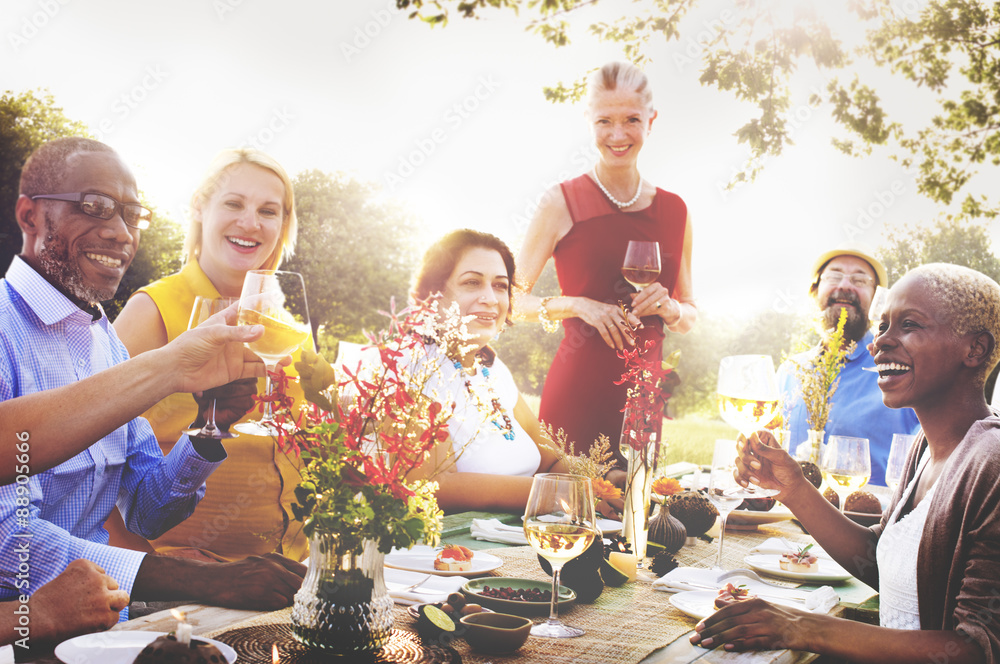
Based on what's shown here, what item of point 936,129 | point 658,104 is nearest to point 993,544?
point 658,104

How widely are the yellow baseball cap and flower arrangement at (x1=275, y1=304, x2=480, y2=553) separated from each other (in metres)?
4.60

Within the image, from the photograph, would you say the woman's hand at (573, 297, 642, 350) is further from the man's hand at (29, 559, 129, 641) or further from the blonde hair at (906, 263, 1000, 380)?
the man's hand at (29, 559, 129, 641)

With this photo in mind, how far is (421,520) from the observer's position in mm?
1306

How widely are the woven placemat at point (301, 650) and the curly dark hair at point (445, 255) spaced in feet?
7.98

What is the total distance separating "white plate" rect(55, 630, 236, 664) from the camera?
1.16m

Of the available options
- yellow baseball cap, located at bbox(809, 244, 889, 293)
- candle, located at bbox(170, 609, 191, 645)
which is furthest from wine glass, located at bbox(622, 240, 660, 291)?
yellow baseball cap, located at bbox(809, 244, 889, 293)

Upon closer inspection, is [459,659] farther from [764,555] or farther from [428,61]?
[428,61]

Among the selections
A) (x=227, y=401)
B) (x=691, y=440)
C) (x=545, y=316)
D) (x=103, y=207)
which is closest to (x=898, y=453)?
(x=545, y=316)

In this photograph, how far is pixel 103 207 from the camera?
2246mm

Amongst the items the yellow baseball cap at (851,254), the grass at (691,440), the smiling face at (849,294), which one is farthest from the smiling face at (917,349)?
the grass at (691,440)

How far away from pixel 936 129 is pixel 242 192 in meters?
7.66

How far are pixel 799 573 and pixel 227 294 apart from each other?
2595 millimetres

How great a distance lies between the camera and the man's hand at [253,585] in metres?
1.56

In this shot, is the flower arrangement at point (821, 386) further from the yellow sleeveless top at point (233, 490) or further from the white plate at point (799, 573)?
the yellow sleeveless top at point (233, 490)
